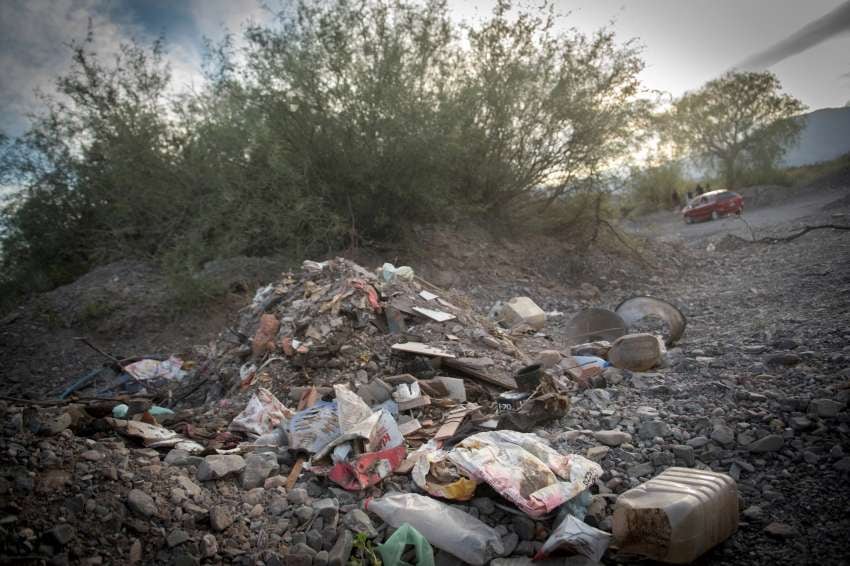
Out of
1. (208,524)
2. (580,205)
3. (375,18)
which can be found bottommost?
(208,524)

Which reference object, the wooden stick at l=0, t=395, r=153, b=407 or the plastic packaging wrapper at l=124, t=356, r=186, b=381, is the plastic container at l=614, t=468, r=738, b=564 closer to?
the wooden stick at l=0, t=395, r=153, b=407

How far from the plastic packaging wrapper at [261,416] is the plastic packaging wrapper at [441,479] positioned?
1.24 meters

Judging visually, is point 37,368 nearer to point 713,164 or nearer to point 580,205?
point 580,205

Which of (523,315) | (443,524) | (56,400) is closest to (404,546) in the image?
(443,524)

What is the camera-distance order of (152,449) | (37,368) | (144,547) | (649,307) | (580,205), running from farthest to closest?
(580,205) → (37,368) → (649,307) → (152,449) → (144,547)

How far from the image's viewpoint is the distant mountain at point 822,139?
10.9m

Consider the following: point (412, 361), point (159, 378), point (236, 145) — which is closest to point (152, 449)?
point (412, 361)

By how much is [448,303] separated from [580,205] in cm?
565

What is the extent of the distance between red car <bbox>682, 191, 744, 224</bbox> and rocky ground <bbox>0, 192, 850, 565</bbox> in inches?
546

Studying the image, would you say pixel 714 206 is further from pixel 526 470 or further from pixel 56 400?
pixel 56 400

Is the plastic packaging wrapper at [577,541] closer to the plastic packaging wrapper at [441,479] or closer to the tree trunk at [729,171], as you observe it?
the plastic packaging wrapper at [441,479]

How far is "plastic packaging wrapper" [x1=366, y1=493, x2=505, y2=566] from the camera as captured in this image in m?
1.81

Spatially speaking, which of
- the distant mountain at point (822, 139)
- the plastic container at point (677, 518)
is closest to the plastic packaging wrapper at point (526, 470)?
the plastic container at point (677, 518)

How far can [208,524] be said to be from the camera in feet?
6.55
